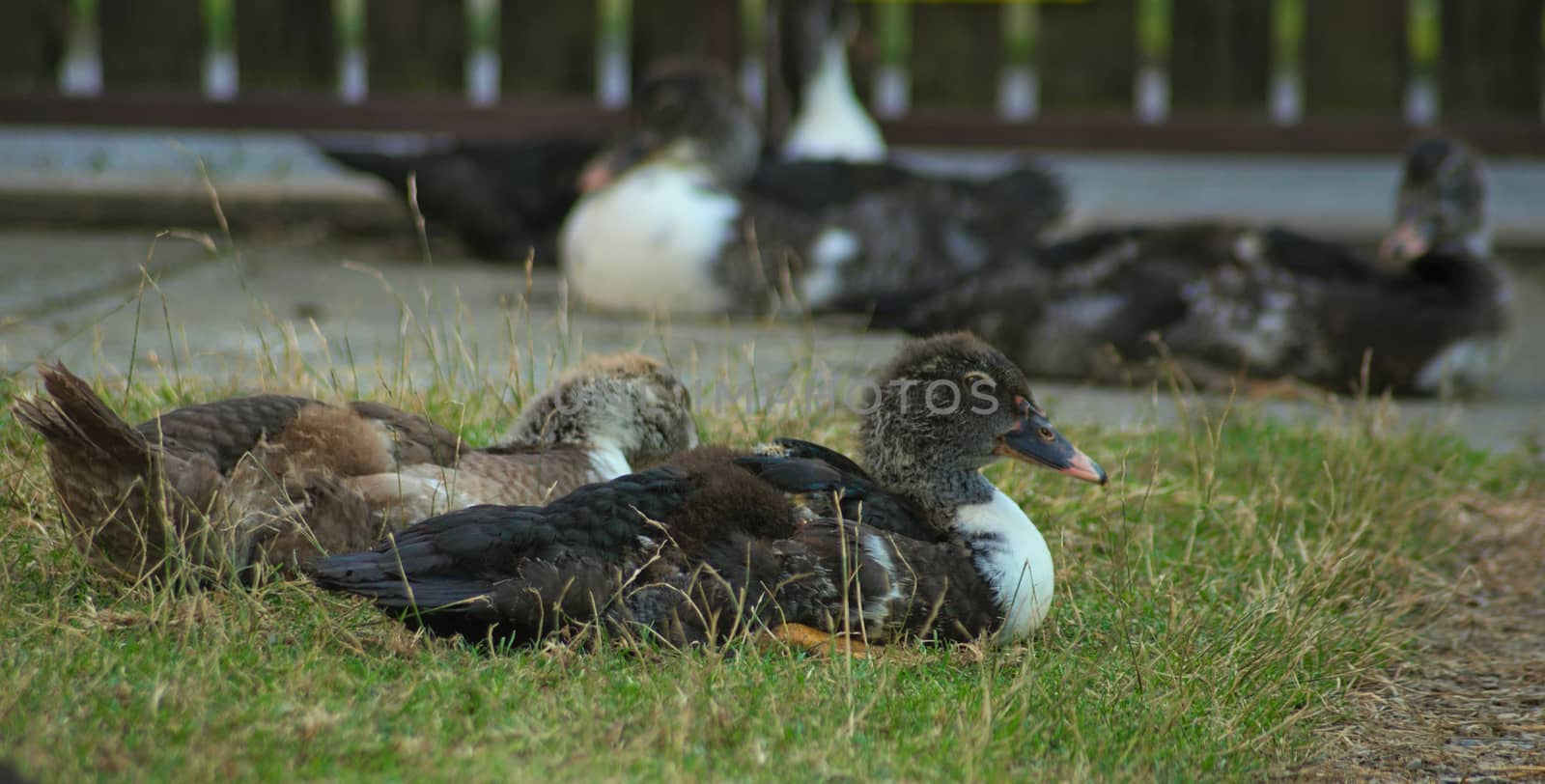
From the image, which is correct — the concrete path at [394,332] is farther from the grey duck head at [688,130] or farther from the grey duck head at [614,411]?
the grey duck head at [688,130]

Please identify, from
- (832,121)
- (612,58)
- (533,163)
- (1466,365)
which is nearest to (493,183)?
(533,163)

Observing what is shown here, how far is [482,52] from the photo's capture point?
11500 mm

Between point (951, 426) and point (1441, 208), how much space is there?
4.39 m

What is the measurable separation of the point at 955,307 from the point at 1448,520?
93.5 inches

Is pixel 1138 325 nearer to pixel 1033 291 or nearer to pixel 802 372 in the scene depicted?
pixel 1033 291

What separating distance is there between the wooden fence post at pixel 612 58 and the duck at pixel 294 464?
6867 millimetres

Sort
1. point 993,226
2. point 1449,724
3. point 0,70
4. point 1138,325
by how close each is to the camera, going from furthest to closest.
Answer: point 0,70
point 993,226
point 1138,325
point 1449,724

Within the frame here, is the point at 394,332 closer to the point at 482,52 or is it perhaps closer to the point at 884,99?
the point at 482,52

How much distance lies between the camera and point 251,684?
135 inches

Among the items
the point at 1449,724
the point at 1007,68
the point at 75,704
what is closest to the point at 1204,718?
the point at 1449,724

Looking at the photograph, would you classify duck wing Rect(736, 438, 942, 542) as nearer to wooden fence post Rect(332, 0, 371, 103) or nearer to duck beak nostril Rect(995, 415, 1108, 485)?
duck beak nostril Rect(995, 415, 1108, 485)

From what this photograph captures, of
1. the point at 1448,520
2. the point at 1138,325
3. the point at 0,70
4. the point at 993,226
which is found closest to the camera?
the point at 1448,520

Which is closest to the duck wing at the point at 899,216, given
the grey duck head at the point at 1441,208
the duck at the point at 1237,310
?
the duck at the point at 1237,310

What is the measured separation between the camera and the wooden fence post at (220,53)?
11.1 meters
